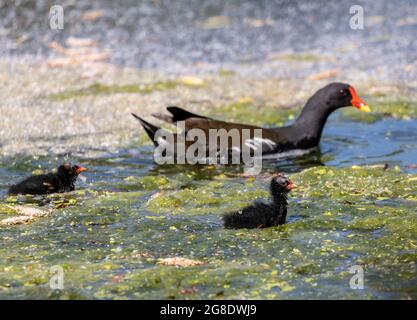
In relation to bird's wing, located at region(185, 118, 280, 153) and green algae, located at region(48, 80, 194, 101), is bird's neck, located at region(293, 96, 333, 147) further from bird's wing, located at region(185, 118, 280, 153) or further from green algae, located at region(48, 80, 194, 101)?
green algae, located at region(48, 80, 194, 101)

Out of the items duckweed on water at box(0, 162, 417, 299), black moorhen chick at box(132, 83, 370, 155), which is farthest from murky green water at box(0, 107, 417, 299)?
A: black moorhen chick at box(132, 83, 370, 155)

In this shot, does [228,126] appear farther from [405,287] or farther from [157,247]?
[405,287]

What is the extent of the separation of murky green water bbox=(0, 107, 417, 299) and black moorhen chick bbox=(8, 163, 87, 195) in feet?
0.50

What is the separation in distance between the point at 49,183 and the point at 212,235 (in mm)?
2035

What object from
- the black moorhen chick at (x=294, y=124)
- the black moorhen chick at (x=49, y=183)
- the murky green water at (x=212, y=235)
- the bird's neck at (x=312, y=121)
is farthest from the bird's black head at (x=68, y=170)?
the bird's neck at (x=312, y=121)

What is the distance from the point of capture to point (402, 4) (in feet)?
59.3

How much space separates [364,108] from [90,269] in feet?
18.3

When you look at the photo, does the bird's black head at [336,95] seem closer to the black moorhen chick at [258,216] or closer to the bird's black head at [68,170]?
the bird's black head at [68,170]

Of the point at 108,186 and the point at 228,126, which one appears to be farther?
the point at 228,126

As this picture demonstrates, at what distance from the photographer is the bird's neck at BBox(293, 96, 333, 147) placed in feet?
32.6

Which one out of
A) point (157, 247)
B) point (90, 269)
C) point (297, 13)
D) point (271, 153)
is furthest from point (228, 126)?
point (297, 13)

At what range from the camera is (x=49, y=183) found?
778 centimetres

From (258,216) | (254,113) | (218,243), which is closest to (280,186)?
(258,216)

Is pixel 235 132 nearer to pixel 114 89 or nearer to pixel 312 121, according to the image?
pixel 312 121
